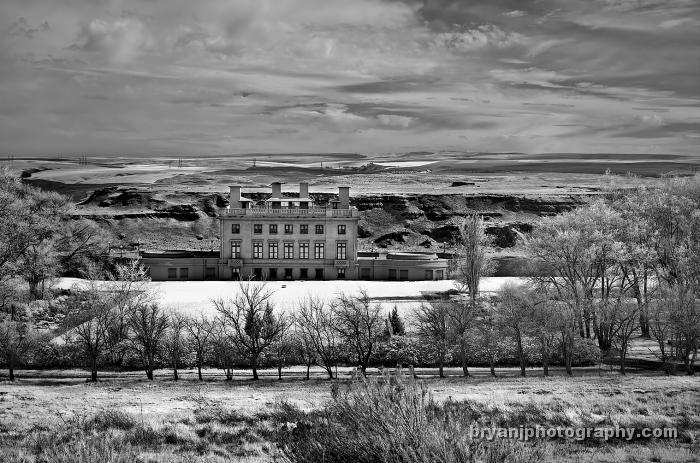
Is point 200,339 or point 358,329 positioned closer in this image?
point 358,329

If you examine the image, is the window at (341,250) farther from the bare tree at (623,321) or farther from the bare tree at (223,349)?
the bare tree at (623,321)

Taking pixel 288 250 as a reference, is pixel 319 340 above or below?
below

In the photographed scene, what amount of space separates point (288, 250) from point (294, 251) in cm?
66

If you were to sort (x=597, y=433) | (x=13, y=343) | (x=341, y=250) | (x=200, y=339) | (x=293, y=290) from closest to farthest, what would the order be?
(x=597, y=433), (x=13, y=343), (x=200, y=339), (x=293, y=290), (x=341, y=250)

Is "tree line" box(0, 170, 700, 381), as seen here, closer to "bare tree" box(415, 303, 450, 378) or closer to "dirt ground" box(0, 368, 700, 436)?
"bare tree" box(415, 303, 450, 378)

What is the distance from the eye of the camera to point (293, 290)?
62469 mm

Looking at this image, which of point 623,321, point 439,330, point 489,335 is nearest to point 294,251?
point 439,330

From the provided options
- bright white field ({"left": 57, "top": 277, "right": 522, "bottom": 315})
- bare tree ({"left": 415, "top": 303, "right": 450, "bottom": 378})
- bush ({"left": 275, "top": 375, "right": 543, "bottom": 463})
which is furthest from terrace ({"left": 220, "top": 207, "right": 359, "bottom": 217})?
bush ({"left": 275, "top": 375, "right": 543, "bottom": 463})

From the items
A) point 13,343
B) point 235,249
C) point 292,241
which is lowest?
point 13,343

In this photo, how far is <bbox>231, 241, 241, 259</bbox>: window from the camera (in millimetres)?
74625

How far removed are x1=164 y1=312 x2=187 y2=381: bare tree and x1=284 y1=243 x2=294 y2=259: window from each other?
2792cm

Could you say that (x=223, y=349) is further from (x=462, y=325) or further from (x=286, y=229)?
(x=286, y=229)

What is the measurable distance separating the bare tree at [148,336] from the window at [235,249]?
28961mm

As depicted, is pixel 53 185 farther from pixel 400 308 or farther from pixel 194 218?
pixel 400 308
